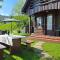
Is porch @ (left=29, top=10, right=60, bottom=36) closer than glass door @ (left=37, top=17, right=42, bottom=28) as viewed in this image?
Yes

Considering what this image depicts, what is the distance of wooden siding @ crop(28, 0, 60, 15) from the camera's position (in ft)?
63.1

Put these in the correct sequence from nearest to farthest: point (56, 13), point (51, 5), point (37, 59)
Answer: point (37, 59) → point (51, 5) → point (56, 13)

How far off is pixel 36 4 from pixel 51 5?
3209mm

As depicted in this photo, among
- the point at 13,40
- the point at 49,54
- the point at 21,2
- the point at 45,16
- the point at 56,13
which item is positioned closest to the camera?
the point at 49,54

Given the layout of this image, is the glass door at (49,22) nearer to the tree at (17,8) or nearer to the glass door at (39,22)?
the glass door at (39,22)

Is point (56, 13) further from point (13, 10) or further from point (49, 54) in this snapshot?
point (13, 10)

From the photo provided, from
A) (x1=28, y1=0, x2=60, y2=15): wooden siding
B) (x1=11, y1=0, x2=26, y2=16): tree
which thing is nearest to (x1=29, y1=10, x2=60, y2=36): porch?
(x1=28, y1=0, x2=60, y2=15): wooden siding

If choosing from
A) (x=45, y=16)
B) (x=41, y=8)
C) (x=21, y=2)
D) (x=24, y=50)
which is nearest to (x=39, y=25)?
(x=45, y=16)

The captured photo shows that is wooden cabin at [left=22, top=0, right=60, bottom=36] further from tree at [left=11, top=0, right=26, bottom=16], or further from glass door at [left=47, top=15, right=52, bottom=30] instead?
tree at [left=11, top=0, right=26, bottom=16]

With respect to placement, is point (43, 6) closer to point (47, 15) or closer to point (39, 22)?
point (47, 15)

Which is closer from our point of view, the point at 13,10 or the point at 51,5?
the point at 51,5

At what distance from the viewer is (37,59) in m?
11.4

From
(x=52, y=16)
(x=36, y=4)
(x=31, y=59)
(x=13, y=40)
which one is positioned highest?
(x=36, y=4)

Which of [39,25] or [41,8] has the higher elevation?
[41,8]
